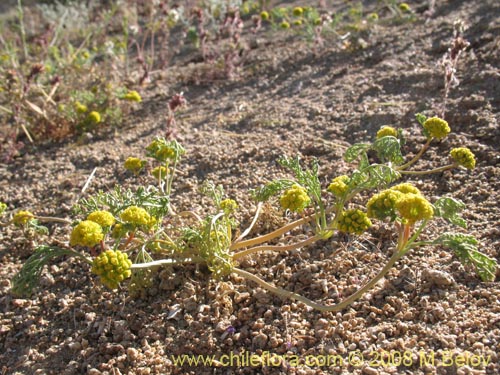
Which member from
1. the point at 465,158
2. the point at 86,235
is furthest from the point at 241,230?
the point at 465,158

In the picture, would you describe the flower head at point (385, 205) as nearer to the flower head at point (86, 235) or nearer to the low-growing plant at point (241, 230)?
the low-growing plant at point (241, 230)

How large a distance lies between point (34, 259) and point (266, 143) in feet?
7.25

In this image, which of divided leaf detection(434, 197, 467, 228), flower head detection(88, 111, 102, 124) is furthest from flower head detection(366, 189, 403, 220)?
flower head detection(88, 111, 102, 124)

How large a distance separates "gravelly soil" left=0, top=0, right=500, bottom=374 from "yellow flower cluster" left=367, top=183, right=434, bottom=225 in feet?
1.83

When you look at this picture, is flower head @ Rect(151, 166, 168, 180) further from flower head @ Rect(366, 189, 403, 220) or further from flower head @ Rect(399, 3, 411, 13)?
flower head @ Rect(399, 3, 411, 13)

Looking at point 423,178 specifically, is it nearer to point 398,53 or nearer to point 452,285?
point 452,285

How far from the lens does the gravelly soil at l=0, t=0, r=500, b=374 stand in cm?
219

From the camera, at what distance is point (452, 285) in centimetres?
236

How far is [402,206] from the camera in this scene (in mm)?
1947

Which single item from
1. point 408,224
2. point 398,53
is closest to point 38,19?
point 398,53

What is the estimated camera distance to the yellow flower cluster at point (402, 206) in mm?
1929

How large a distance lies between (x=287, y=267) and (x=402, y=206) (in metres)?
0.92

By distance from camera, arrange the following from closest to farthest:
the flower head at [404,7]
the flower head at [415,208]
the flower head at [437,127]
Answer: the flower head at [415,208], the flower head at [437,127], the flower head at [404,7]

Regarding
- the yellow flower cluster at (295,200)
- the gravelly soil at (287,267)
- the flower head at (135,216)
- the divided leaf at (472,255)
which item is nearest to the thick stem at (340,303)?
the gravelly soil at (287,267)
